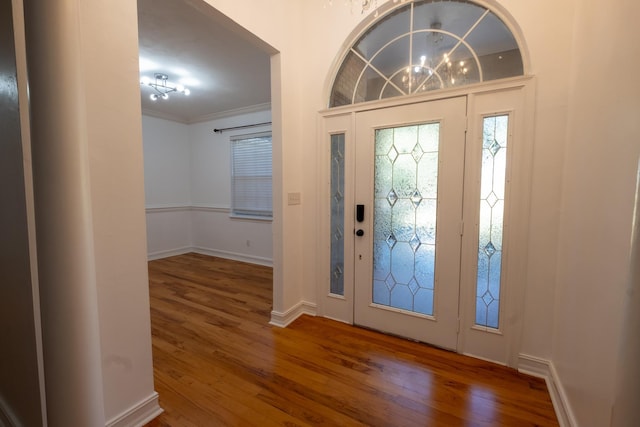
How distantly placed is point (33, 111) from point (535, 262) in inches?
98.4

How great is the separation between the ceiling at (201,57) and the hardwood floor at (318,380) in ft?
8.13

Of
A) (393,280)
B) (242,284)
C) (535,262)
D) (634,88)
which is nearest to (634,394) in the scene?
(634,88)

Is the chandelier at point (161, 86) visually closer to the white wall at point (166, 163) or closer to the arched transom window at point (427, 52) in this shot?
the white wall at point (166, 163)

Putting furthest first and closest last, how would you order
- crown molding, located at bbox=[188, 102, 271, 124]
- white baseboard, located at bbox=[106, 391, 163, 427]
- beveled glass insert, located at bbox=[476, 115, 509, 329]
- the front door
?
crown molding, located at bbox=[188, 102, 271, 124] → the front door → beveled glass insert, located at bbox=[476, 115, 509, 329] → white baseboard, located at bbox=[106, 391, 163, 427]

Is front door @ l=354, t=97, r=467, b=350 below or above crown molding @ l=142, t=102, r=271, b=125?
below

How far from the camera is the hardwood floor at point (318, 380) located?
5.12 feet

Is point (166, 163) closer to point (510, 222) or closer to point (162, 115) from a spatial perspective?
point (162, 115)

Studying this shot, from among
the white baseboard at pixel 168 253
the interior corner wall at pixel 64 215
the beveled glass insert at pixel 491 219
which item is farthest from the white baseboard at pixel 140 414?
the white baseboard at pixel 168 253

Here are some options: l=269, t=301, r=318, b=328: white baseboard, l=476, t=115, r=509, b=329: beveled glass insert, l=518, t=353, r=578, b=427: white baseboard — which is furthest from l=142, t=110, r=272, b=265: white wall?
l=518, t=353, r=578, b=427: white baseboard

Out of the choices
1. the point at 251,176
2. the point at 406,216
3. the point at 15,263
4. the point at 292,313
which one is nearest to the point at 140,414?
the point at 15,263

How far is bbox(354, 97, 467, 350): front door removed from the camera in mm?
2109

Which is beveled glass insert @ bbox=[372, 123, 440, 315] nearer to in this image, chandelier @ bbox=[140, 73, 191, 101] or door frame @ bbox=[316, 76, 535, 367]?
door frame @ bbox=[316, 76, 535, 367]

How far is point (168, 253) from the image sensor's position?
16.9 feet

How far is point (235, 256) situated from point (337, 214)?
9.89 feet
